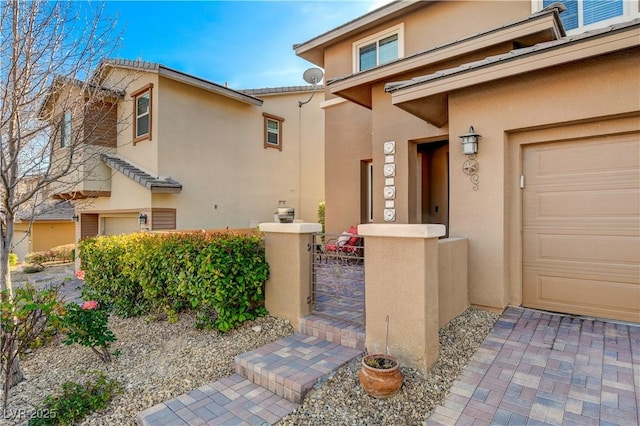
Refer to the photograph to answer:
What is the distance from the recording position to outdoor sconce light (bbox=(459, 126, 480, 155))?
5402mm

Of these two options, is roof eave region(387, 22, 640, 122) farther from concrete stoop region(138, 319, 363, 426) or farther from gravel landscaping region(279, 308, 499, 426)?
concrete stoop region(138, 319, 363, 426)

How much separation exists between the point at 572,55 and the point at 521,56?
600 mm

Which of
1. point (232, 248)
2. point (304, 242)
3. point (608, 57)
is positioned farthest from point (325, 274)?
point (608, 57)

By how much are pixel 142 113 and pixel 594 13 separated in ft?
43.9

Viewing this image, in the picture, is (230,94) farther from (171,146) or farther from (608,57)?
(608,57)

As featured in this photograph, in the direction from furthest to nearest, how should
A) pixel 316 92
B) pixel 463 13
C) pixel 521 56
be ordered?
pixel 316 92, pixel 463 13, pixel 521 56

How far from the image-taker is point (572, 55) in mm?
4422

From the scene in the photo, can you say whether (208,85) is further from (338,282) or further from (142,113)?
(338,282)

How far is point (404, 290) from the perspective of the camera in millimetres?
3889

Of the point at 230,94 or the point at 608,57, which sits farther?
the point at 230,94

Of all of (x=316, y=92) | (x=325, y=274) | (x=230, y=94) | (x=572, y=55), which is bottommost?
(x=325, y=274)

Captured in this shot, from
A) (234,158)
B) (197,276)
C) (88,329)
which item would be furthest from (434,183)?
(88,329)
